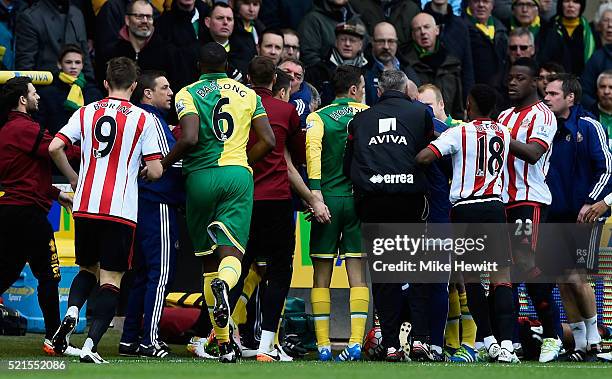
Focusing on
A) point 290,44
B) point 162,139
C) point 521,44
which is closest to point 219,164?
point 162,139

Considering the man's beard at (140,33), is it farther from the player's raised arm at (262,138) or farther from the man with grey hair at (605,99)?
the man with grey hair at (605,99)

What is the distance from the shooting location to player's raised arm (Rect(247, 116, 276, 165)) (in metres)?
10.8

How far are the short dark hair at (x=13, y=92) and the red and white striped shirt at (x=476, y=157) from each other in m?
3.53

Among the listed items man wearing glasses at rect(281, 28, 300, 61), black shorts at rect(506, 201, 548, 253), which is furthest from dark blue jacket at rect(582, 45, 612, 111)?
black shorts at rect(506, 201, 548, 253)

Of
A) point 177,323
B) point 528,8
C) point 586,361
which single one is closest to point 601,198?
point 586,361

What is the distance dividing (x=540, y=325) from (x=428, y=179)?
5.87 ft

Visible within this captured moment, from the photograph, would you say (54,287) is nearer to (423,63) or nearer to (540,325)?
(540,325)

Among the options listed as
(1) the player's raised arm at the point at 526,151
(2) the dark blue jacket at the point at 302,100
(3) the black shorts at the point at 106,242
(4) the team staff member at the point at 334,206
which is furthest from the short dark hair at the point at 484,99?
(3) the black shorts at the point at 106,242

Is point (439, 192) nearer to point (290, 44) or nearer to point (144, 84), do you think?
point (144, 84)

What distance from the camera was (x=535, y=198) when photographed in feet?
38.7

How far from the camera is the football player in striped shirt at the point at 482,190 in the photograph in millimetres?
11195

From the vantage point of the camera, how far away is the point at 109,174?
10.6 metres

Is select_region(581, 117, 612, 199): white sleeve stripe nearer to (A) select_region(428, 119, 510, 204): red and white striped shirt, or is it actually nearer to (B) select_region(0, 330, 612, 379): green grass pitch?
(A) select_region(428, 119, 510, 204): red and white striped shirt

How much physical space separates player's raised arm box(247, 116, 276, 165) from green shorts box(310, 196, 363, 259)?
119 cm
